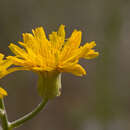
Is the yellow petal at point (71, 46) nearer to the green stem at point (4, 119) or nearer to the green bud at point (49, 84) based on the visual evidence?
the green bud at point (49, 84)

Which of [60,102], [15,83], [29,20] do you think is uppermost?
[29,20]

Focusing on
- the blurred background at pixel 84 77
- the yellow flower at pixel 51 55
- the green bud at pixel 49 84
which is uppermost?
the yellow flower at pixel 51 55

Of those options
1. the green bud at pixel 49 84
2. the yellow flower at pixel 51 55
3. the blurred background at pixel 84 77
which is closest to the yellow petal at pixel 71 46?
the yellow flower at pixel 51 55

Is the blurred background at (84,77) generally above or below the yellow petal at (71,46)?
below

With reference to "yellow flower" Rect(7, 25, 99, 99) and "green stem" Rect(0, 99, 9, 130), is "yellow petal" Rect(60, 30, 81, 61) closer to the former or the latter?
"yellow flower" Rect(7, 25, 99, 99)

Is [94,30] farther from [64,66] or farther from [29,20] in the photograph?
[64,66]

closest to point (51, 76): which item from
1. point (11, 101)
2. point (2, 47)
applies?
point (11, 101)

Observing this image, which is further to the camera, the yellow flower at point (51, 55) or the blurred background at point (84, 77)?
the blurred background at point (84, 77)

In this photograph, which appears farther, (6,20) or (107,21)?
(6,20)
